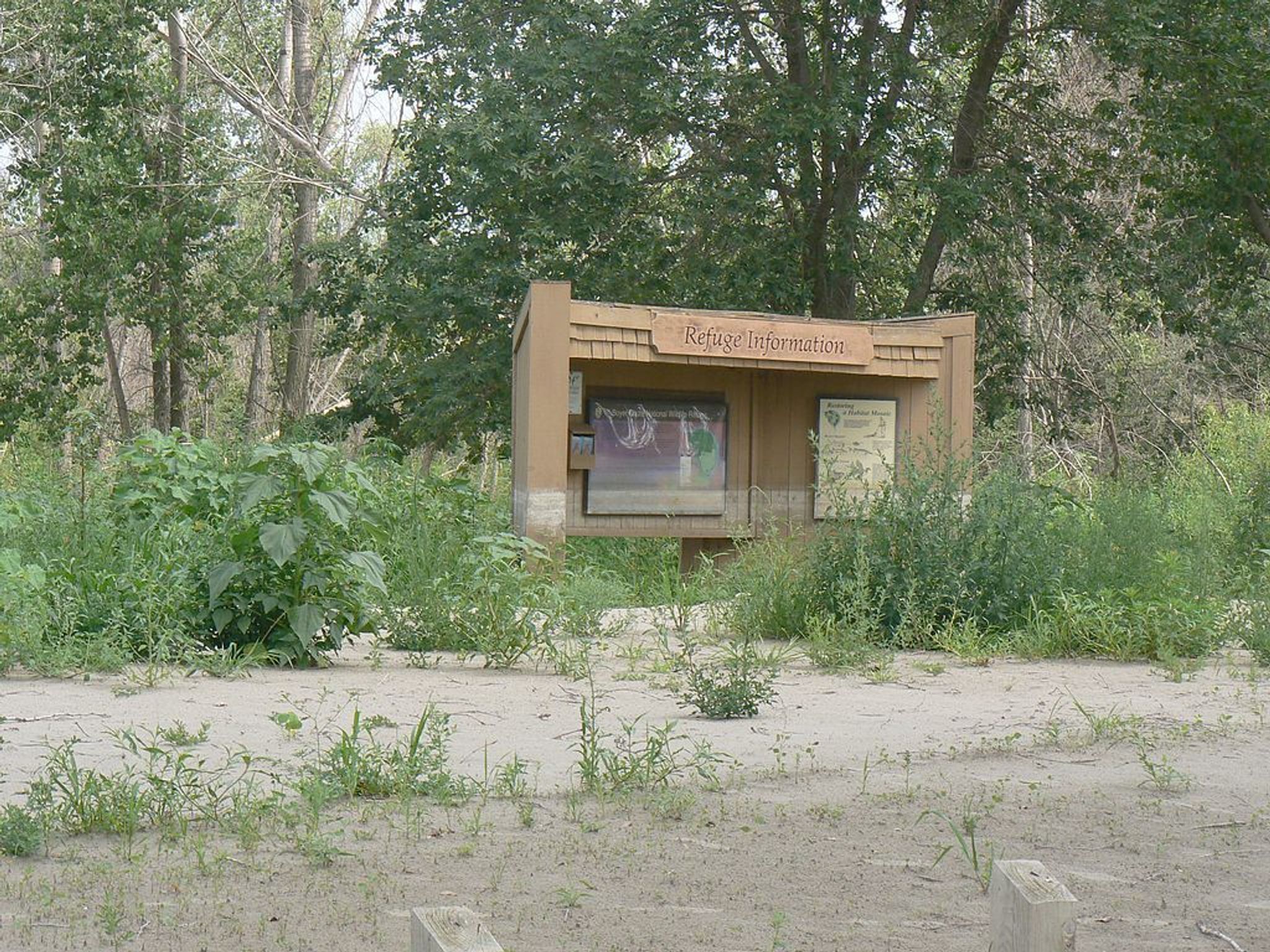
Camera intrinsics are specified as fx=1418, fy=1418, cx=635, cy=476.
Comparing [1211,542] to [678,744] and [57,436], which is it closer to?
[678,744]

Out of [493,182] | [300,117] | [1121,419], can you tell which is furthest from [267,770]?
[1121,419]

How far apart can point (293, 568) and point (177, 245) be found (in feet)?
47.3

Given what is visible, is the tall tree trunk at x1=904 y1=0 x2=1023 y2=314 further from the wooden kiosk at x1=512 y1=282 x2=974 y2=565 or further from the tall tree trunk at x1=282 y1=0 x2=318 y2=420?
the tall tree trunk at x1=282 y1=0 x2=318 y2=420

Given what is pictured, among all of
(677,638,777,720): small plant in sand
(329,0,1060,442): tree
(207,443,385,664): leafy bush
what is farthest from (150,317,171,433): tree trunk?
(677,638,777,720): small plant in sand

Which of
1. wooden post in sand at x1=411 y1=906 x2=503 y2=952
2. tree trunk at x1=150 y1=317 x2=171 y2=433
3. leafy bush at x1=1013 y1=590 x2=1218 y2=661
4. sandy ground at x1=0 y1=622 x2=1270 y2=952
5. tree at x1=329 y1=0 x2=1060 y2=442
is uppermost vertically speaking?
tree at x1=329 y1=0 x2=1060 y2=442

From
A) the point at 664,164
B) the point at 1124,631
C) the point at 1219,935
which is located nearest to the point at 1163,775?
the point at 1219,935

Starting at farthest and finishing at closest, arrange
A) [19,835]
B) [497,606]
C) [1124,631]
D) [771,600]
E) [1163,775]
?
[771,600], [1124,631], [497,606], [1163,775], [19,835]

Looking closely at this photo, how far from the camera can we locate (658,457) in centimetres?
1286

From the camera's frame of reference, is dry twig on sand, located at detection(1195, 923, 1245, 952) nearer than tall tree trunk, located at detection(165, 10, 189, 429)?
Yes

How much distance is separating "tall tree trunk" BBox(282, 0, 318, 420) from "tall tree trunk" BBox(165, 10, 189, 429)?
164 centimetres

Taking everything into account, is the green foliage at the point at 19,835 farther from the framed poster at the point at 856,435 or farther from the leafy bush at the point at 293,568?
the framed poster at the point at 856,435

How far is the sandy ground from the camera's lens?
3566 millimetres

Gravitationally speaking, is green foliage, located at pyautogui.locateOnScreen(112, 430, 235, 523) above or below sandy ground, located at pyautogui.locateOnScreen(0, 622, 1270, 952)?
above

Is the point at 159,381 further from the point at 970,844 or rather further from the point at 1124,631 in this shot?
the point at 970,844
